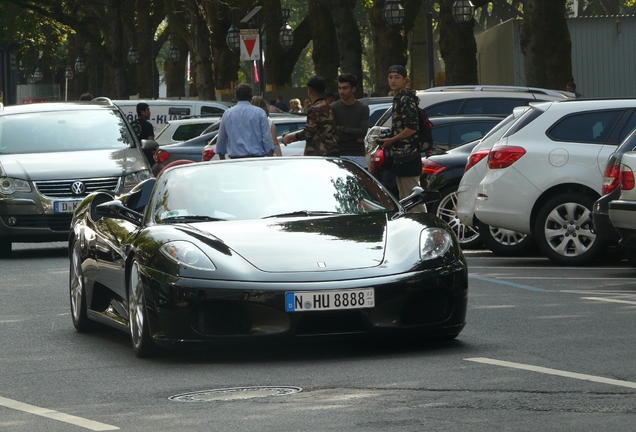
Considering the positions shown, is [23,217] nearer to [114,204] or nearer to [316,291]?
[114,204]

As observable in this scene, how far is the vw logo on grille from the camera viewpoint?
17281mm

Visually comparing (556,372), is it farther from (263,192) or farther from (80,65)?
(80,65)

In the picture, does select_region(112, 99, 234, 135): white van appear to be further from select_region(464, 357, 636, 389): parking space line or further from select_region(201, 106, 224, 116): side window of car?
select_region(464, 357, 636, 389): parking space line

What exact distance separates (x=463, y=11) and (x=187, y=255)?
22.3m

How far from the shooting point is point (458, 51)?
106ft

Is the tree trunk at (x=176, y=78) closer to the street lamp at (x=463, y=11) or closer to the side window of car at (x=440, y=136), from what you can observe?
the street lamp at (x=463, y=11)

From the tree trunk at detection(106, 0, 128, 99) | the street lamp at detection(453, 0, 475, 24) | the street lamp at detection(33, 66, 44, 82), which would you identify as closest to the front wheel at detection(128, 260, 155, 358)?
the street lamp at detection(453, 0, 475, 24)

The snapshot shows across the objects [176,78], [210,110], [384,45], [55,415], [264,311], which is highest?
[384,45]

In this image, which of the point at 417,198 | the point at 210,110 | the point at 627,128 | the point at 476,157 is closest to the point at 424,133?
the point at 476,157

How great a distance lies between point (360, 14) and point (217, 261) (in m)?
77.4

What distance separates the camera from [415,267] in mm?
8398

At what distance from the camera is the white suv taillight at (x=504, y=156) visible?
14.5 meters

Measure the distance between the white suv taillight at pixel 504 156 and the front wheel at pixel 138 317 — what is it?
248 inches

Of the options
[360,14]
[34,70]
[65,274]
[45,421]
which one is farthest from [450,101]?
[34,70]
